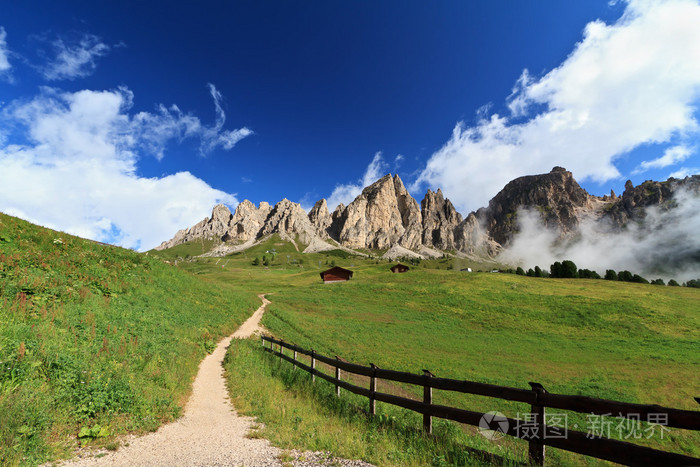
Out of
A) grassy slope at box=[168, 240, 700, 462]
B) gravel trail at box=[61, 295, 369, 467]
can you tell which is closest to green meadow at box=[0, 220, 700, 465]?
grassy slope at box=[168, 240, 700, 462]

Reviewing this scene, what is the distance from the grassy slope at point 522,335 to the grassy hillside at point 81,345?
4.28 meters

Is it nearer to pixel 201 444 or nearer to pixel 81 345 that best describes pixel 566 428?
pixel 201 444

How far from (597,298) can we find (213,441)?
60.9 metres

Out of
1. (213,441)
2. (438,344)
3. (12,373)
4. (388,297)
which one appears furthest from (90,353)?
(388,297)

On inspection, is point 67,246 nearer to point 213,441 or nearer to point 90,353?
point 90,353

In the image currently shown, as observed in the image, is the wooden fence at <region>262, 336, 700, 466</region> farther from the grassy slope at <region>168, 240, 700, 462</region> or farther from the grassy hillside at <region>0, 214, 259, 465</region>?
the grassy hillside at <region>0, 214, 259, 465</region>

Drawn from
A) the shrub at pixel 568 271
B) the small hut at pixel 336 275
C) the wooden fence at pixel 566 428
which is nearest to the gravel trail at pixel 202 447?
the wooden fence at pixel 566 428

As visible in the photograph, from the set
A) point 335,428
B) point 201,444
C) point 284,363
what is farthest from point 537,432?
point 284,363

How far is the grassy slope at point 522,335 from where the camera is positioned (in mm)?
19688

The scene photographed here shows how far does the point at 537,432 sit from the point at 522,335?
3416cm

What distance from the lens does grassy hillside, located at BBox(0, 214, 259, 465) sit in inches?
241

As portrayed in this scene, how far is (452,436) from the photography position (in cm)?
726

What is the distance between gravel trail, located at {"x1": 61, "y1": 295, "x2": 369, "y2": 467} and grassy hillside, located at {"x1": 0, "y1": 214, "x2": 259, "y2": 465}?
46 cm

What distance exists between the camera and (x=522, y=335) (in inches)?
1332
